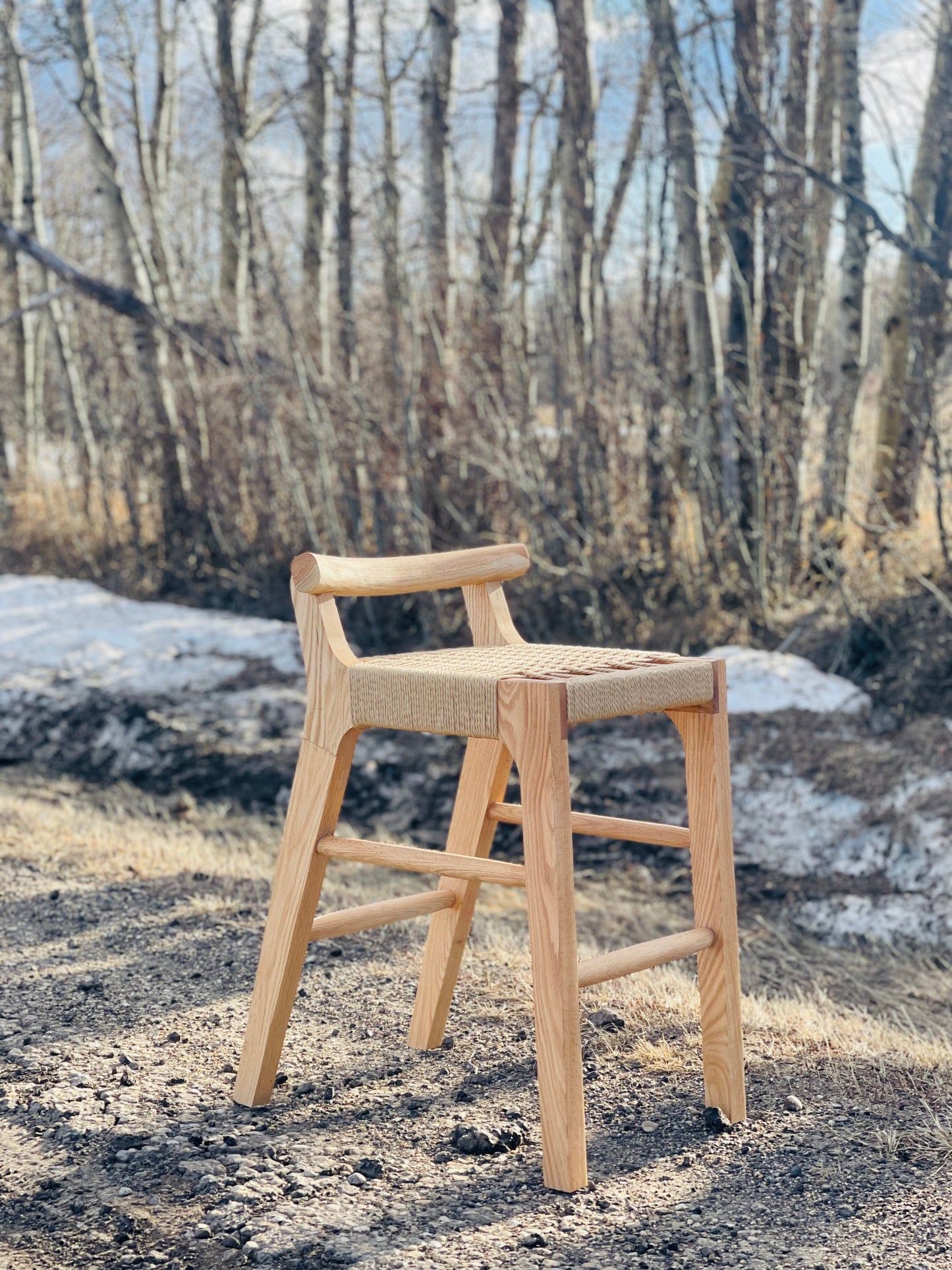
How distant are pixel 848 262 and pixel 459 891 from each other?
17.3 feet

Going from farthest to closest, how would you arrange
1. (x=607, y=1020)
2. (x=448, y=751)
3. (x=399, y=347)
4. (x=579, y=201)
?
(x=399, y=347), (x=579, y=201), (x=448, y=751), (x=607, y=1020)

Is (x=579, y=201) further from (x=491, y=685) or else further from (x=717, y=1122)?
(x=717, y=1122)

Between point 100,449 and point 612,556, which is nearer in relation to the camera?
point 612,556

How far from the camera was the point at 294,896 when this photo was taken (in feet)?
7.42

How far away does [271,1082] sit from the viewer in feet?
7.68

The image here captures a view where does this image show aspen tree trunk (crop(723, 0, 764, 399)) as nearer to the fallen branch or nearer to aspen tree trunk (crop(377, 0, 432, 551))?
aspen tree trunk (crop(377, 0, 432, 551))

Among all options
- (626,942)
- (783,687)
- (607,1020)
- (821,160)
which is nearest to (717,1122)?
(607,1020)

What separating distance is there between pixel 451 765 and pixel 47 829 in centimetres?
182

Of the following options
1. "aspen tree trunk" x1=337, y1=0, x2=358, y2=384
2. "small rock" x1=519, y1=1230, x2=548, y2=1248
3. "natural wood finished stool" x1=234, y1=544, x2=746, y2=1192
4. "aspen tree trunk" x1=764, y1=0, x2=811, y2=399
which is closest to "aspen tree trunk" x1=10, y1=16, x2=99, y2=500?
"aspen tree trunk" x1=337, y1=0, x2=358, y2=384

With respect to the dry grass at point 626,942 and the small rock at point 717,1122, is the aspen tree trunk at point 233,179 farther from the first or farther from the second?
the small rock at point 717,1122

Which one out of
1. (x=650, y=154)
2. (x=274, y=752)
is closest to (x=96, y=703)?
(x=274, y=752)

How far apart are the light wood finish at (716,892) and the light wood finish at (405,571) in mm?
486

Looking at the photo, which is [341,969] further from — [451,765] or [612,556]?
[612,556]

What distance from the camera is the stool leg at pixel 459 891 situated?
254 cm
